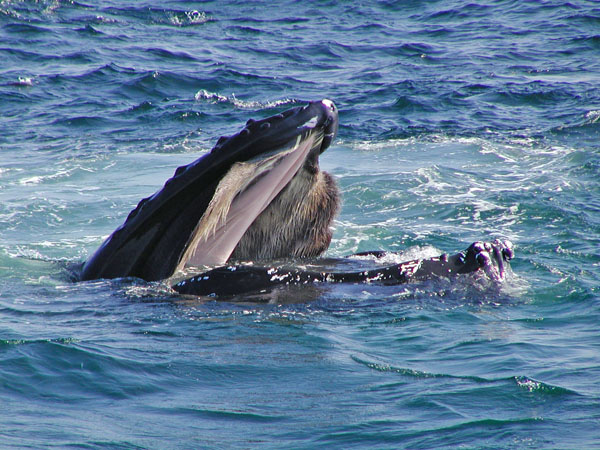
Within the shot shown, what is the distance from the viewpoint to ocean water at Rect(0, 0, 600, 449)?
15.6 ft

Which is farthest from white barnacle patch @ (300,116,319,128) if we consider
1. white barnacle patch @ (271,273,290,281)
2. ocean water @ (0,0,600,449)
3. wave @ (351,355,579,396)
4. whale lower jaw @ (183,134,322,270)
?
wave @ (351,355,579,396)

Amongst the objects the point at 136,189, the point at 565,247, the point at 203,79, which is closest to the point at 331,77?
the point at 203,79

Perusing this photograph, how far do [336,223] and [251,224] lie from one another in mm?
4186

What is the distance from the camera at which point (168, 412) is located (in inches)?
188

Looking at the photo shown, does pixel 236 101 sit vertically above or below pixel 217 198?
above

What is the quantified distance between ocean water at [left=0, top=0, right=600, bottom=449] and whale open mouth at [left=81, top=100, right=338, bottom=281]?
0.31m

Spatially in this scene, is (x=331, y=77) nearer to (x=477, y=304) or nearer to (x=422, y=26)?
(x=422, y=26)

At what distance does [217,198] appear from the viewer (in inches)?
229

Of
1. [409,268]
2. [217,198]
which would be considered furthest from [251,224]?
[409,268]

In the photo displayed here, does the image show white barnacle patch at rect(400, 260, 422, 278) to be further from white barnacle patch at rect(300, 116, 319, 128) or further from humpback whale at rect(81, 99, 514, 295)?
white barnacle patch at rect(300, 116, 319, 128)

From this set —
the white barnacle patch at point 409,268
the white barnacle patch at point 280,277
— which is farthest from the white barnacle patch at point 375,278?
the white barnacle patch at point 280,277

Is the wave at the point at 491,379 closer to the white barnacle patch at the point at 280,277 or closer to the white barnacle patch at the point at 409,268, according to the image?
the white barnacle patch at the point at 280,277

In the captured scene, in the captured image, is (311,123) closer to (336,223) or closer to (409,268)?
(409,268)

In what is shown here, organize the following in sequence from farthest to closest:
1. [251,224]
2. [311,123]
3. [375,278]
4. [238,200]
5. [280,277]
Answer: [251,224], [375,278], [280,277], [238,200], [311,123]
